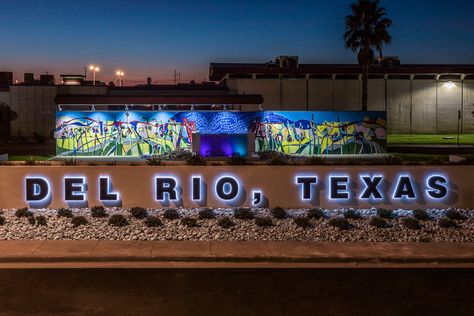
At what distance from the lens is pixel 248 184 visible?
52.0ft

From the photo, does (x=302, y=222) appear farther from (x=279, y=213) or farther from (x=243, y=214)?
(x=243, y=214)

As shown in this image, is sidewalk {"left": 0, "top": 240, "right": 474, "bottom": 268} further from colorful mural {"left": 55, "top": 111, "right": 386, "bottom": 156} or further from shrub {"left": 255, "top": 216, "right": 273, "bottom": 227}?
colorful mural {"left": 55, "top": 111, "right": 386, "bottom": 156}

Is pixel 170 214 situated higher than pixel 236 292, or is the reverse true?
pixel 170 214

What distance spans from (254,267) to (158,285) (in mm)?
1913

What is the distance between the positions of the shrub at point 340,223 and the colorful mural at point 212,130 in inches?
777

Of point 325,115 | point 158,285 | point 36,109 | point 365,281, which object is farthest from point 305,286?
point 36,109

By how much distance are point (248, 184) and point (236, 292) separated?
683cm

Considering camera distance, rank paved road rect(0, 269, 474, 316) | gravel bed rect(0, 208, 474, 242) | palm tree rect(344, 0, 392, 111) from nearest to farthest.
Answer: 1. paved road rect(0, 269, 474, 316)
2. gravel bed rect(0, 208, 474, 242)
3. palm tree rect(344, 0, 392, 111)

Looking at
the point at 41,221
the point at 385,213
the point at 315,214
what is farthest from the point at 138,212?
the point at 385,213

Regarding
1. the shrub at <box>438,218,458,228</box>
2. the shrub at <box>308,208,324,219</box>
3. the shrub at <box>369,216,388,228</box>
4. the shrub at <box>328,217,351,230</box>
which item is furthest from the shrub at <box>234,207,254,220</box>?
the shrub at <box>438,218,458,228</box>

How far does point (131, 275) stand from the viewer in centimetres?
1006

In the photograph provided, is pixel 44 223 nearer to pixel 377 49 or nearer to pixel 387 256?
pixel 387 256

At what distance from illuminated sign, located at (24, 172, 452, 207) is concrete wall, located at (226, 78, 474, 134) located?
38.8 metres

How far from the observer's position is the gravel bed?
504 inches
